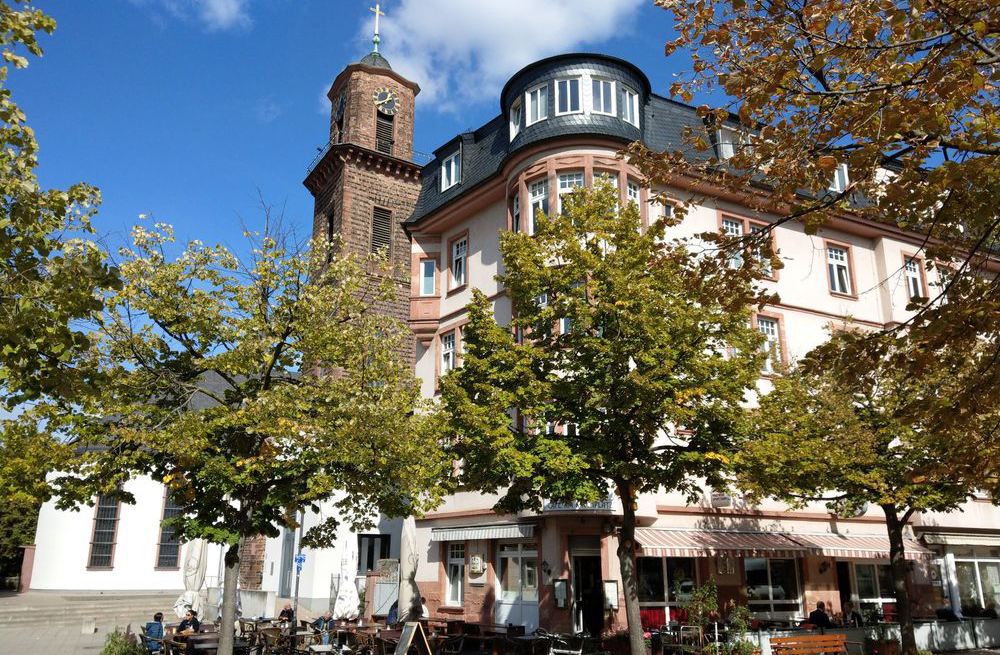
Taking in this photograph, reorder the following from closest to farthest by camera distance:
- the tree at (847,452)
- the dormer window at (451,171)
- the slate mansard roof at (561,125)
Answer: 1. the tree at (847,452)
2. the slate mansard roof at (561,125)
3. the dormer window at (451,171)

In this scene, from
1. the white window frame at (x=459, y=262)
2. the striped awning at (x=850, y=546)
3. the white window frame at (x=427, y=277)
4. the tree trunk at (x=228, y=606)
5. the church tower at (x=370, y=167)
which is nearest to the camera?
the tree trunk at (x=228, y=606)

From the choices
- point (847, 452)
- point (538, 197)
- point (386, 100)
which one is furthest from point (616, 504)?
point (386, 100)

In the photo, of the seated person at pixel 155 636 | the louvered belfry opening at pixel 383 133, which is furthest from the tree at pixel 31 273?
the louvered belfry opening at pixel 383 133

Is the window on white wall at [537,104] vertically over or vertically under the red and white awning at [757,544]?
over

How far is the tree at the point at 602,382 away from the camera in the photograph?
15570mm

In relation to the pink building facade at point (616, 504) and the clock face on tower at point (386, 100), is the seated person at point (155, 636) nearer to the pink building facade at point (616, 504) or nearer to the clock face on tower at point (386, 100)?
the pink building facade at point (616, 504)

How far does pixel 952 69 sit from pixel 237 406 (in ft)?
46.3

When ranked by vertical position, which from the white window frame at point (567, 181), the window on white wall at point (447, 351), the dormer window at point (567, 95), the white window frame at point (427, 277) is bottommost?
the window on white wall at point (447, 351)

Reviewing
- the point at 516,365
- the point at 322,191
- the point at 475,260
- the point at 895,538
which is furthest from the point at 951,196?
the point at 322,191

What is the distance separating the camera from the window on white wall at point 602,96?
974 inches

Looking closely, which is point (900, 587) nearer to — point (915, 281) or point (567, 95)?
point (915, 281)

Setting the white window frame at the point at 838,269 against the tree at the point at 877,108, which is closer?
the tree at the point at 877,108

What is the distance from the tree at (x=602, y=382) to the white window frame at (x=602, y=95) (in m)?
7.92

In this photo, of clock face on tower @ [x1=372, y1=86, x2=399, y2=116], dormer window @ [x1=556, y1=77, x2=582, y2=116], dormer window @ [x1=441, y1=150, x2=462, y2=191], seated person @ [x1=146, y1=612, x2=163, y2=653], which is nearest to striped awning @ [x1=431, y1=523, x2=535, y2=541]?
seated person @ [x1=146, y1=612, x2=163, y2=653]
